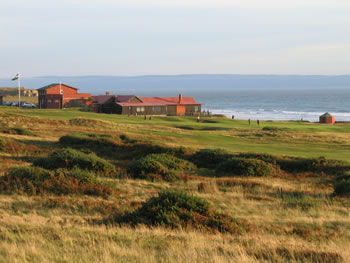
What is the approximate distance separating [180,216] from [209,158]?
1536cm

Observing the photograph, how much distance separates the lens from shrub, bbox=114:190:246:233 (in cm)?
1230

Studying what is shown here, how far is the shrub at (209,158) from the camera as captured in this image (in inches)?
1075

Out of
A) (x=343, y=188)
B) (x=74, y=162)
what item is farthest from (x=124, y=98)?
(x=343, y=188)

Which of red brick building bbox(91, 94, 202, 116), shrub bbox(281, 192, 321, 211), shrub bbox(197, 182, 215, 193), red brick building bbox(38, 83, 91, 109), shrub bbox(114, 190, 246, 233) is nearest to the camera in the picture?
shrub bbox(114, 190, 246, 233)

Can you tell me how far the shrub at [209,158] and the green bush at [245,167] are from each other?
1615 mm

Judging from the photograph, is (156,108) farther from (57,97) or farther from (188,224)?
(188,224)

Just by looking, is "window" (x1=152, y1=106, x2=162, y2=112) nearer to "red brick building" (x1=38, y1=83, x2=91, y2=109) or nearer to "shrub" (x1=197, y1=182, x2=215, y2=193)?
"red brick building" (x1=38, y1=83, x2=91, y2=109)

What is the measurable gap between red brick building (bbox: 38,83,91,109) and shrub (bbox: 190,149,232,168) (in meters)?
75.5

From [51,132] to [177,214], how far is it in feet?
102

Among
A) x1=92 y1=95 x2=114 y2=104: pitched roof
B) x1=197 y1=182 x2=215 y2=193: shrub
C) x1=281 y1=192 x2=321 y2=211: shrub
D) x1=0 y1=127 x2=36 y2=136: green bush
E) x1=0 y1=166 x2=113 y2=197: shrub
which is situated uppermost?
x1=92 y1=95 x2=114 y2=104: pitched roof

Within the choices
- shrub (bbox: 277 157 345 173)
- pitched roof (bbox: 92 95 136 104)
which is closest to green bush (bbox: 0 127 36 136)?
shrub (bbox: 277 157 345 173)

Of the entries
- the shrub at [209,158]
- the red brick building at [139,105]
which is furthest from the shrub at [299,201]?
the red brick building at [139,105]

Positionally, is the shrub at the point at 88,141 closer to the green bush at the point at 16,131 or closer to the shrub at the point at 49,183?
the green bush at the point at 16,131

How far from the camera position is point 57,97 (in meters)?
101
